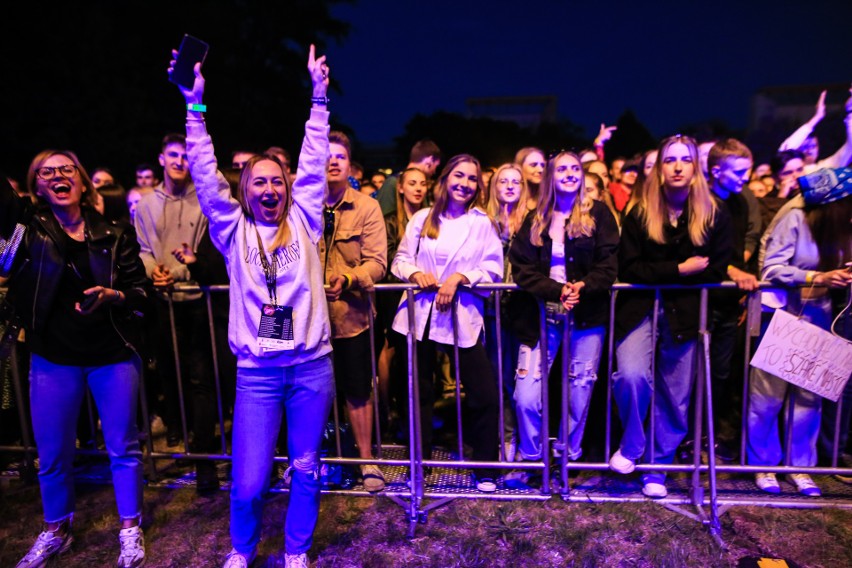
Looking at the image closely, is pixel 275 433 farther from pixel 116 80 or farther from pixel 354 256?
pixel 116 80

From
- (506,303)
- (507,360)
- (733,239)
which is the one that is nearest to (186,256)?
(506,303)

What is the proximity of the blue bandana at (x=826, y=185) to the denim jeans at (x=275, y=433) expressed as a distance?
136 inches

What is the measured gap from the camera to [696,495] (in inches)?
153

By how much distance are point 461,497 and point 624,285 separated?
1.89 metres

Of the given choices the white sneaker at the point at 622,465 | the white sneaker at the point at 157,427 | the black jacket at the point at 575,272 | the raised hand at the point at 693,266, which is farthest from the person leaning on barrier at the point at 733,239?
the white sneaker at the point at 157,427

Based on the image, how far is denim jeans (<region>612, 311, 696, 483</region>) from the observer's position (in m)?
4.00

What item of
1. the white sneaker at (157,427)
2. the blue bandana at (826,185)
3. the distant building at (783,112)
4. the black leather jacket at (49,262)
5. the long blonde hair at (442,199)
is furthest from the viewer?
the distant building at (783,112)

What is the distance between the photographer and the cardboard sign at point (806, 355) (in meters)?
3.86

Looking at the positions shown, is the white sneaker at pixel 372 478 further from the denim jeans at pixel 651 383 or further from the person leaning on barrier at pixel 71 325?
the denim jeans at pixel 651 383

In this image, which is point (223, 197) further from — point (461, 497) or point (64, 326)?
point (461, 497)

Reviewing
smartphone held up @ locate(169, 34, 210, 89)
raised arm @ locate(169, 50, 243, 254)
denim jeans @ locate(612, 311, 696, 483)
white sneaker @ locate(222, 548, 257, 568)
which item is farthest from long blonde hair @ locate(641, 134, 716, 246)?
white sneaker @ locate(222, 548, 257, 568)

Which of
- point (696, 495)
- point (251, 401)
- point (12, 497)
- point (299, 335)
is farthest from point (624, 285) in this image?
point (12, 497)

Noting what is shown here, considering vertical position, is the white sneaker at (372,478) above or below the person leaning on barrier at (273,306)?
below

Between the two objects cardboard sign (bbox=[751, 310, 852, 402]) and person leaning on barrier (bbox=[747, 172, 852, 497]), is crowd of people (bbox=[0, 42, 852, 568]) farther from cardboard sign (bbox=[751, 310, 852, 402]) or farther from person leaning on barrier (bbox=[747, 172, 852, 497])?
cardboard sign (bbox=[751, 310, 852, 402])
